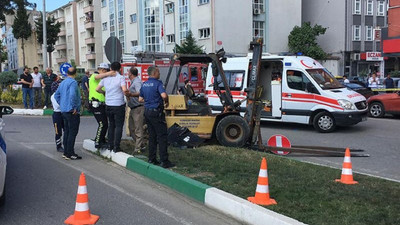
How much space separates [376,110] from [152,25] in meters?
34.6

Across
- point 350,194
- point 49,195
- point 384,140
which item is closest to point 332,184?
point 350,194

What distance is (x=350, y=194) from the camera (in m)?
5.27

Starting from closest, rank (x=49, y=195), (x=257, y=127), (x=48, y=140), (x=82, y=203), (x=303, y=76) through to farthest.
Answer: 1. (x=82, y=203)
2. (x=49, y=195)
3. (x=257, y=127)
4. (x=48, y=140)
5. (x=303, y=76)

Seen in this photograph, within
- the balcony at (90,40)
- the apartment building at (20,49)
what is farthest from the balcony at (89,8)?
the apartment building at (20,49)

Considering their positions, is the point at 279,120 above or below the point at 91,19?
below

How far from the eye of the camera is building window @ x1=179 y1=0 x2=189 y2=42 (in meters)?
39.2

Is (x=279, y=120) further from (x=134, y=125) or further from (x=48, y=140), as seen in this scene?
(x=48, y=140)

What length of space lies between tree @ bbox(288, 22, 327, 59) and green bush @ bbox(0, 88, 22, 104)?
2790cm

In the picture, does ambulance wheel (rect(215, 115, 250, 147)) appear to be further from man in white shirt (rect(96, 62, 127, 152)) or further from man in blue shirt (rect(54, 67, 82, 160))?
man in blue shirt (rect(54, 67, 82, 160))

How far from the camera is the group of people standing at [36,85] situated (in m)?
16.6

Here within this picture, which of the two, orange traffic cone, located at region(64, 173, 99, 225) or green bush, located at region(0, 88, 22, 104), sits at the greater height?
green bush, located at region(0, 88, 22, 104)

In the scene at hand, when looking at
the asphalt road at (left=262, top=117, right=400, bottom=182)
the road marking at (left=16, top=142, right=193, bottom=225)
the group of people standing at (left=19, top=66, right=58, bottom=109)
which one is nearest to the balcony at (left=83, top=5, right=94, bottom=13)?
the group of people standing at (left=19, top=66, right=58, bottom=109)

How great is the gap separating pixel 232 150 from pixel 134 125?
2.17 meters

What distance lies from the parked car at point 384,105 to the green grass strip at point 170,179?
1184cm
